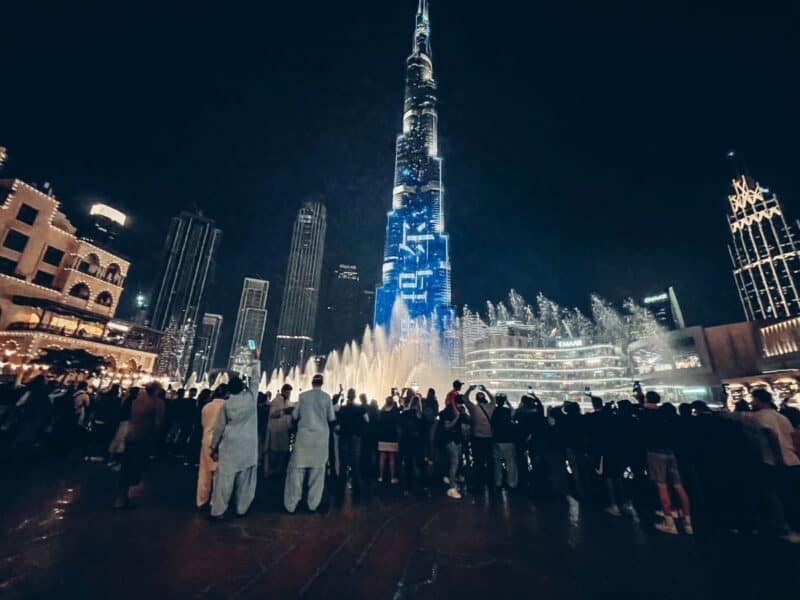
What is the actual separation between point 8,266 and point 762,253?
565 feet

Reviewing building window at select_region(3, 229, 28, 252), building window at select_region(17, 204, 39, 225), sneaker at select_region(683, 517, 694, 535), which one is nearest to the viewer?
sneaker at select_region(683, 517, 694, 535)

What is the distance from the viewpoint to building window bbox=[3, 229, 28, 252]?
3675 cm

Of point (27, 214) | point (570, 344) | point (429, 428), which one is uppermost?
point (27, 214)

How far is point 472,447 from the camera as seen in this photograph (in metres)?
8.32

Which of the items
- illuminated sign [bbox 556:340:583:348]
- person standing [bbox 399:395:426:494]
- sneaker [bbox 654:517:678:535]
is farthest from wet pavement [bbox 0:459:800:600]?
illuminated sign [bbox 556:340:583:348]

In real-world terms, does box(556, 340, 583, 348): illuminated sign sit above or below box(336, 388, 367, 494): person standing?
above

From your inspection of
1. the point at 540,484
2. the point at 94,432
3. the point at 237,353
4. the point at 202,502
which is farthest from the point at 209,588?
the point at 237,353

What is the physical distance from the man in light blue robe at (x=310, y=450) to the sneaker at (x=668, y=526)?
5.68m

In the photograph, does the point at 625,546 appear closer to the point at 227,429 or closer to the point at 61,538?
the point at 227,429

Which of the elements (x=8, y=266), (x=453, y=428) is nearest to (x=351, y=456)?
(x=453, y=428)

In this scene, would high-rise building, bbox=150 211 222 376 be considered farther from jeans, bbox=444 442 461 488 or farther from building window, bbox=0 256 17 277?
jeans, bbox=444 442 461 488

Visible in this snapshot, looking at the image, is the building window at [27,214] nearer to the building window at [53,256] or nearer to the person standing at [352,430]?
the building window at [53,256]

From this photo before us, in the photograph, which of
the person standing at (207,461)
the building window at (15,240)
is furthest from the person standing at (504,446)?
the building window at (15,240)

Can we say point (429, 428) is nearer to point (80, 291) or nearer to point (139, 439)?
point (139, 439)
